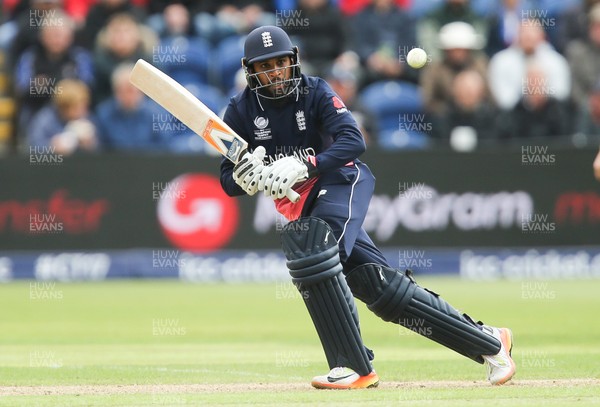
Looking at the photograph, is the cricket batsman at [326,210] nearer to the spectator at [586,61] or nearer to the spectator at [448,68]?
the spectator at [448,68]

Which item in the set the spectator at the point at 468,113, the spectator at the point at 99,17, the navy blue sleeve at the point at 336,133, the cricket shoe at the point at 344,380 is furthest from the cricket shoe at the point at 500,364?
the spectator at the point at 99,17

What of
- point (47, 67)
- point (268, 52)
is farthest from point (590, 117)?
point (268, 52)

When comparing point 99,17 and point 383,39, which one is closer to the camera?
point 383,39

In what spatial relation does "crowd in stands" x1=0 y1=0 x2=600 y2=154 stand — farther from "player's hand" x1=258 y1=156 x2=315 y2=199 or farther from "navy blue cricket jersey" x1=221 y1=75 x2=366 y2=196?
"player's hand" x1=258 y1=156 x2=315 y2=199

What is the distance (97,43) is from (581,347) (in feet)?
30.0

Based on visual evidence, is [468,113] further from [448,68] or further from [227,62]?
[227,62]

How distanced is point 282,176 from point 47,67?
963 centimetres

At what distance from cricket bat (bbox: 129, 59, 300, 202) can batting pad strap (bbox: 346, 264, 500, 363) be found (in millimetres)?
930

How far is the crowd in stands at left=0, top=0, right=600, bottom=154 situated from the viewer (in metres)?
14.2

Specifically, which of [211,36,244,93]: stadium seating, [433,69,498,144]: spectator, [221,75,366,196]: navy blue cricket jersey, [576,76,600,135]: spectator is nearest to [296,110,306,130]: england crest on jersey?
[221,75,366,196]: navy blue cricket jersey

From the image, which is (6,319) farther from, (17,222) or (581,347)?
(581,347)

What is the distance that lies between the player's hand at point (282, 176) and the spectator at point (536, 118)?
8.75m

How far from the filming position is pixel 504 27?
1546 centimetres

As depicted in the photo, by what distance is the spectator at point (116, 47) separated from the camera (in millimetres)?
14844
